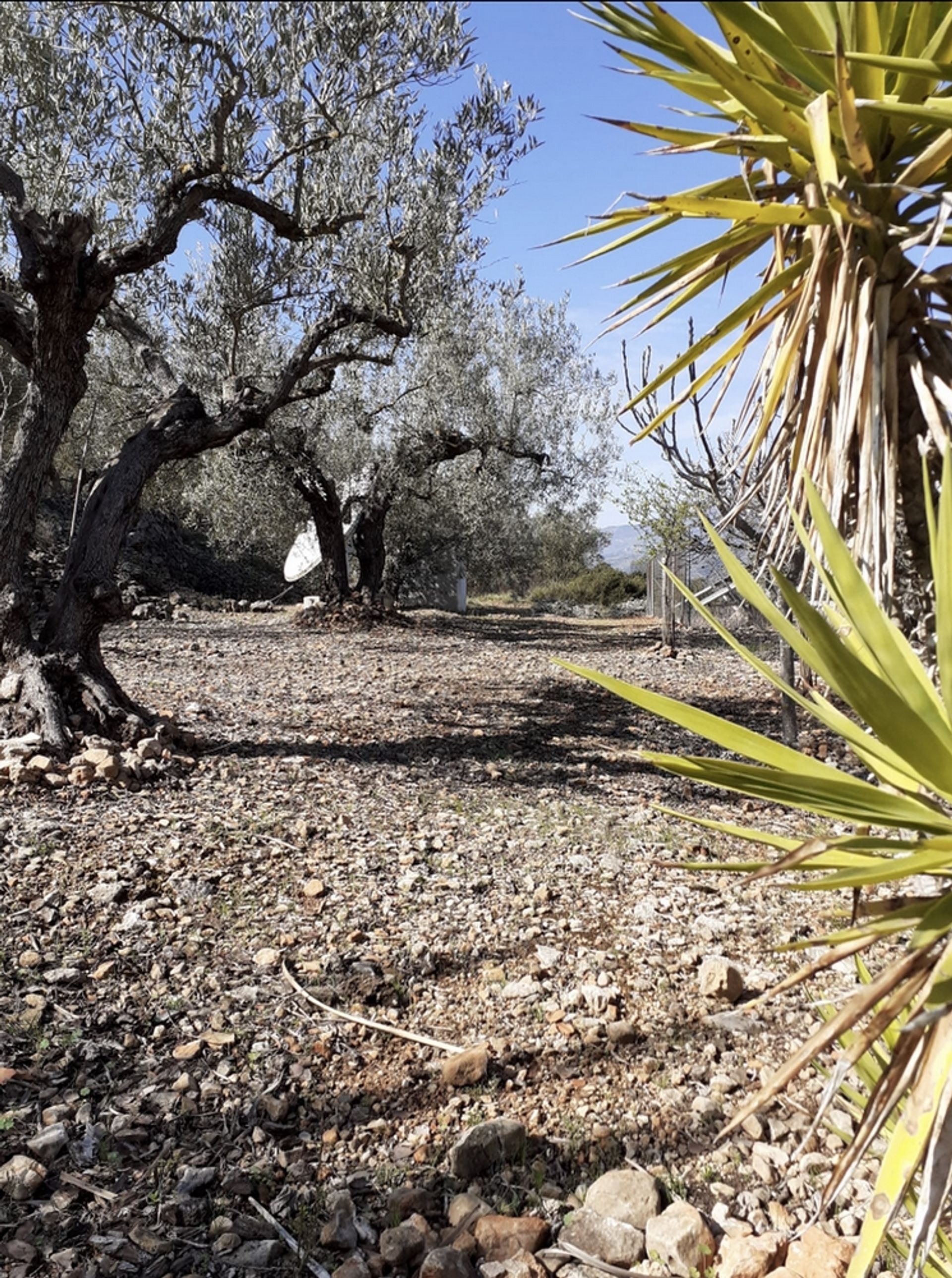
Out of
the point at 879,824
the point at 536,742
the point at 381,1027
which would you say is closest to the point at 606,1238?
the point at 381,1027

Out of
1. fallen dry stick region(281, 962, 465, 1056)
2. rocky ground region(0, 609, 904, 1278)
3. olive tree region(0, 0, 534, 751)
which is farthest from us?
olive tree region(0, 0, 534, 751)

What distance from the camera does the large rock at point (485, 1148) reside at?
2.32 m

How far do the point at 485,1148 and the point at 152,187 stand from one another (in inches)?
274

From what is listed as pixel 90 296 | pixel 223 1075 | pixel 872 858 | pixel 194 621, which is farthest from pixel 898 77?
pixel 194 621

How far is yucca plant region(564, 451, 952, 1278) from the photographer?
1331mm

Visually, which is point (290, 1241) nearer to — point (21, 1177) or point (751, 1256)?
point (21, 1177)

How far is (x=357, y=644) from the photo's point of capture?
10.9 metres

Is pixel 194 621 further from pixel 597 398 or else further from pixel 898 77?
pixel 898 77

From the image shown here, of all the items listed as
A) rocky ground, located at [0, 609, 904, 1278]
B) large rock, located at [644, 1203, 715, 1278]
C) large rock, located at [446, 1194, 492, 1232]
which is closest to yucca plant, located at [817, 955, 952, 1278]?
rocky ground, located at [0, 609, 904, 1278]

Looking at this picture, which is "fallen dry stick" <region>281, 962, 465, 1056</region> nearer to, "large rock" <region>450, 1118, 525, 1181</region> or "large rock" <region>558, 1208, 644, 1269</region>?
"large rock" <region>450, 1118, 525, 1181</region>

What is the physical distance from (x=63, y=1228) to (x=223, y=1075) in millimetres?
642

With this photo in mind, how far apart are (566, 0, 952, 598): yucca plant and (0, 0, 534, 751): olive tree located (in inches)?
161

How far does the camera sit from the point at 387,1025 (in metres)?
2.98

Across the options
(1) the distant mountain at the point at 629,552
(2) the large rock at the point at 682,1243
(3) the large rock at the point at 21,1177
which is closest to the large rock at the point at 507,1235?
(2) the large rock at the point at 682,1243
